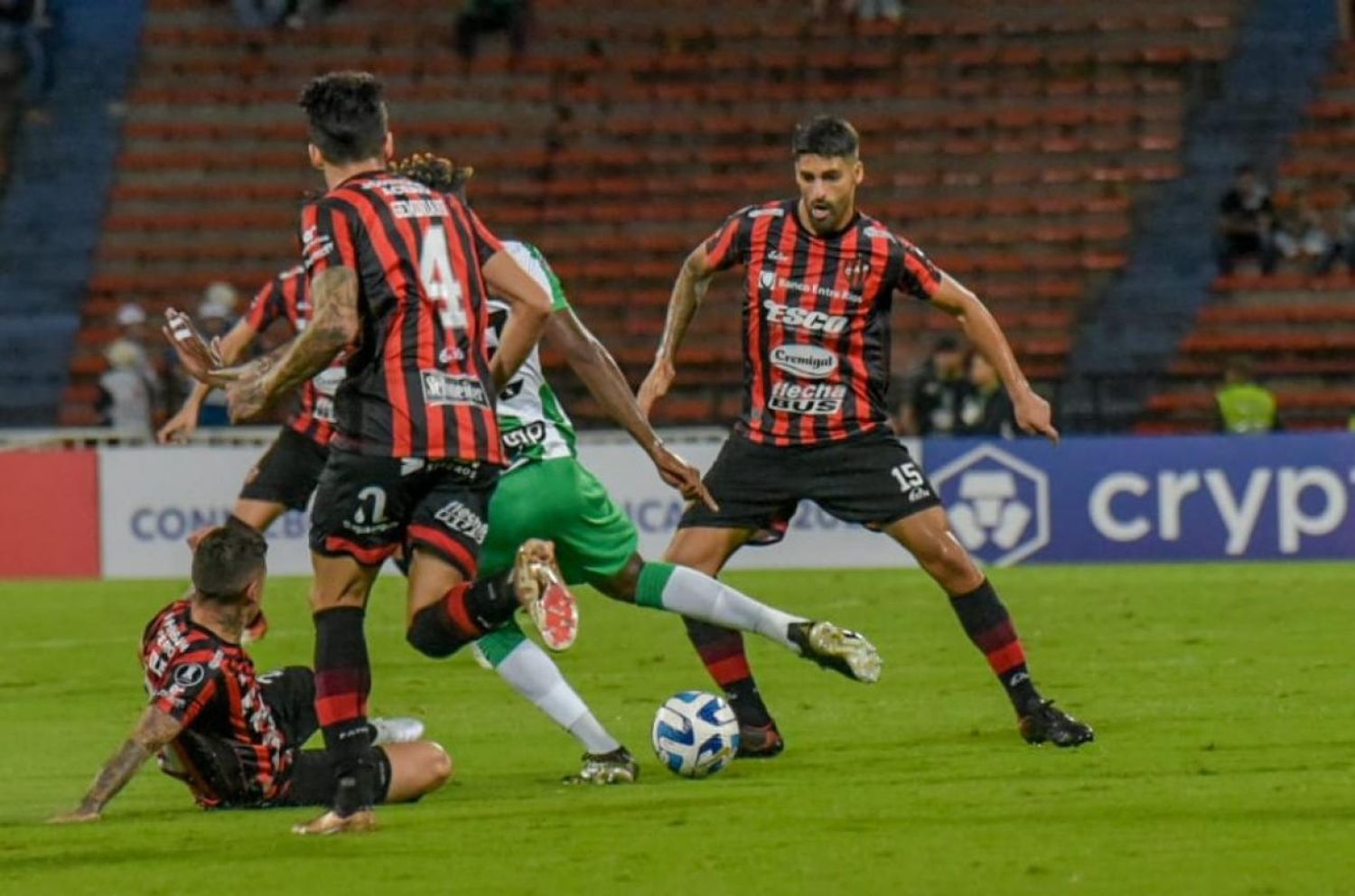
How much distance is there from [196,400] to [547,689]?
15.1 feet

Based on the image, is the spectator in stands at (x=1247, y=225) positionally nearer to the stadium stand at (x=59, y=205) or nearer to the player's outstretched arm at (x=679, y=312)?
the stadium stand at (x=59, y=205)

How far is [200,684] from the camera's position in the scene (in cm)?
770

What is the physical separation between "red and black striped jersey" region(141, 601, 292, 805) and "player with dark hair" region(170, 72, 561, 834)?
0.51 metres

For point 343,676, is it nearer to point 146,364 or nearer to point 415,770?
point 415,770

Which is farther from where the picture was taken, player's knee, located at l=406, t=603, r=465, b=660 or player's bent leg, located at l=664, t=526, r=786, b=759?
player's bent leg, located at l=664, t=526, r=786, b=759

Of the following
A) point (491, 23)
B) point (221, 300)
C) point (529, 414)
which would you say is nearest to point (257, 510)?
point (529, 414)

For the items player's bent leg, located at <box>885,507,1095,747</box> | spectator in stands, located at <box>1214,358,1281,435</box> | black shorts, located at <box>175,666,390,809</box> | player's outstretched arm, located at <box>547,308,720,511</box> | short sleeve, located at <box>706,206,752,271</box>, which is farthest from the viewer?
spectator in stands, located at <box>1214,358,1281,435</box>

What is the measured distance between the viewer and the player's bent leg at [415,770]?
8.06 metres

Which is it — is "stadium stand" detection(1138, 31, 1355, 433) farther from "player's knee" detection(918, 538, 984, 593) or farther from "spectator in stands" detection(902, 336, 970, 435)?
"player's knee" detection(918, 538, 984, 593)

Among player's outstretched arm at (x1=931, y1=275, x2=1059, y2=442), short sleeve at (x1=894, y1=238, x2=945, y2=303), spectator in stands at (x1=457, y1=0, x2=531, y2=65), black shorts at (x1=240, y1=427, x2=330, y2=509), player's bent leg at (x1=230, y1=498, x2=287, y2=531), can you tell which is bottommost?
player's bent leg at (x1=230, y1=498, x2=287, y2=531)

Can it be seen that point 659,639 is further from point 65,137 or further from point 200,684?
point 65,137

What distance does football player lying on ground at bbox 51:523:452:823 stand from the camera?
7703 mm

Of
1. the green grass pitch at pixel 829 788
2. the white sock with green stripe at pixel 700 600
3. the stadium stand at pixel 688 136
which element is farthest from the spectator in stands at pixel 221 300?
the white sock with green stripe at pixel 700 600

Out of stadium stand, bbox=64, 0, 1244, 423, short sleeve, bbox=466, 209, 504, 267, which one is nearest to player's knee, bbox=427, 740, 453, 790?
short sleeve, bbox=466, 209, 504, 267
